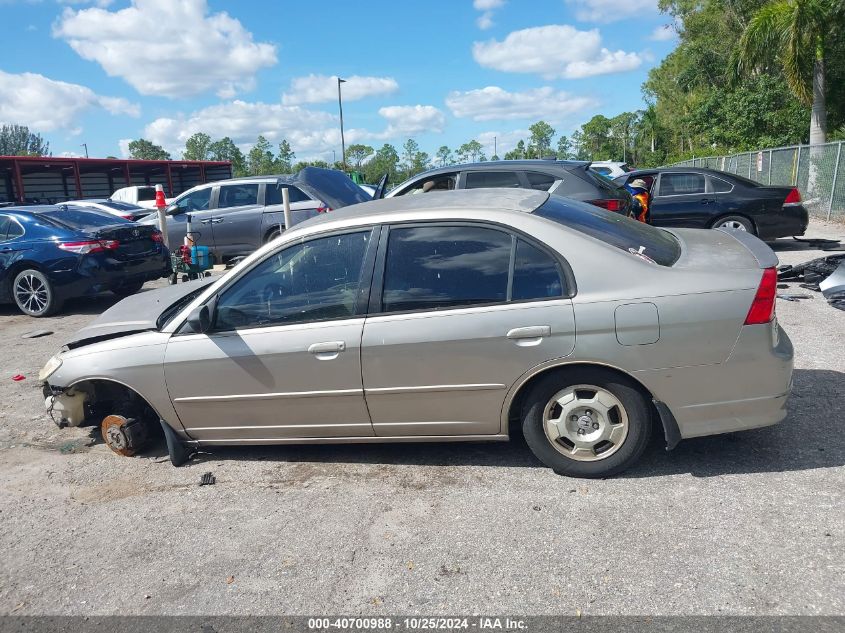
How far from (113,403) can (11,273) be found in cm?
634

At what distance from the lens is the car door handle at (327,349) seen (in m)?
3.89

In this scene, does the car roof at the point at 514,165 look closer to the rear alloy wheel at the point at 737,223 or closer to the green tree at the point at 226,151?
the rear alloy wheel at the point at 737,223

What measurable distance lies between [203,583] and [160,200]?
8649 mm

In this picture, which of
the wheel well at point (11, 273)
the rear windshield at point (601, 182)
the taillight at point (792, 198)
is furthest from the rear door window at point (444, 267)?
the taillight at point (792, 198)

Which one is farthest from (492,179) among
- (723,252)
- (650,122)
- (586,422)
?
(650,122)

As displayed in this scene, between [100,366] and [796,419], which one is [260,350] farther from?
[796,419]

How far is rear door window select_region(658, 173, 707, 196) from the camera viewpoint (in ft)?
37.3

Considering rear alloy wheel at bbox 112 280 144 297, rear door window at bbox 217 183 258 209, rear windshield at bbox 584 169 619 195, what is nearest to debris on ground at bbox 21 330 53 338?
rear alloy wheel at bbox 112 280 144 297

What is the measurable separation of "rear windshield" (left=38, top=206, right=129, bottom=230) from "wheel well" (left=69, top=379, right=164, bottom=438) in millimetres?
5862

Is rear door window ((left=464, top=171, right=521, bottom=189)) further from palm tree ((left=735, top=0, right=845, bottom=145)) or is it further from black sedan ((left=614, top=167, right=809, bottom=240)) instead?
palm tree ((left=735, top=0, right=845, bottom=145))

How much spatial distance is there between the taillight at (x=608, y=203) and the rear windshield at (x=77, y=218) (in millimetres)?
7248

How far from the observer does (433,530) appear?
3.46 metres

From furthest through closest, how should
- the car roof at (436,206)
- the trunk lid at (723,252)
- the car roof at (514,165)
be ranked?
the car roof at (514,165) < the car roof at (436,206) < the trunk lid at (723,252)

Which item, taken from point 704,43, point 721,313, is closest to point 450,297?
point 721,313
